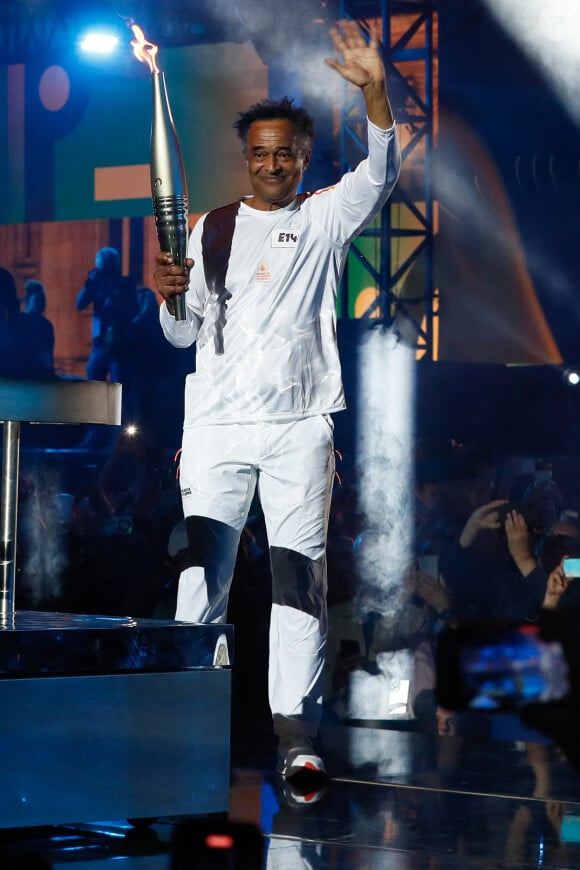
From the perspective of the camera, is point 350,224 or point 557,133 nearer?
point 350,224

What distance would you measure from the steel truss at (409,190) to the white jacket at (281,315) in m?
0.83

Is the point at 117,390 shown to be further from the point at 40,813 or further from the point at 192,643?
the point at 40,813

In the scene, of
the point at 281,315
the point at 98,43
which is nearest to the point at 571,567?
the point at 281,315

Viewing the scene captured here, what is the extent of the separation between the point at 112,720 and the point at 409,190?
1969 mm

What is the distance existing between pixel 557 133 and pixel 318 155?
615 millimetres

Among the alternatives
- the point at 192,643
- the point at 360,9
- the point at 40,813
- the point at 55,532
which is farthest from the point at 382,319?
the point at 40,813

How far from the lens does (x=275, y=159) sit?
2.40 m

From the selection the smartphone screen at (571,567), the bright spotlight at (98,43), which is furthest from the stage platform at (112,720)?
the bright spotlight at (98,43)

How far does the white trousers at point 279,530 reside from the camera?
7.71 feet

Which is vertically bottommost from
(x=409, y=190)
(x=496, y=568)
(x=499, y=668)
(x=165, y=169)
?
(x=499, y=668)

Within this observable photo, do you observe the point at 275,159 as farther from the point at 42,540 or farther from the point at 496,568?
the point at 42,540

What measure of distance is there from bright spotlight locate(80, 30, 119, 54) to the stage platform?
2.41 meters

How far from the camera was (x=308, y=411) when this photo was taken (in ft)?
7.81

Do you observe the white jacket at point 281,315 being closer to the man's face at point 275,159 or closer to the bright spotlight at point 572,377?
the man's face at point 275,159
